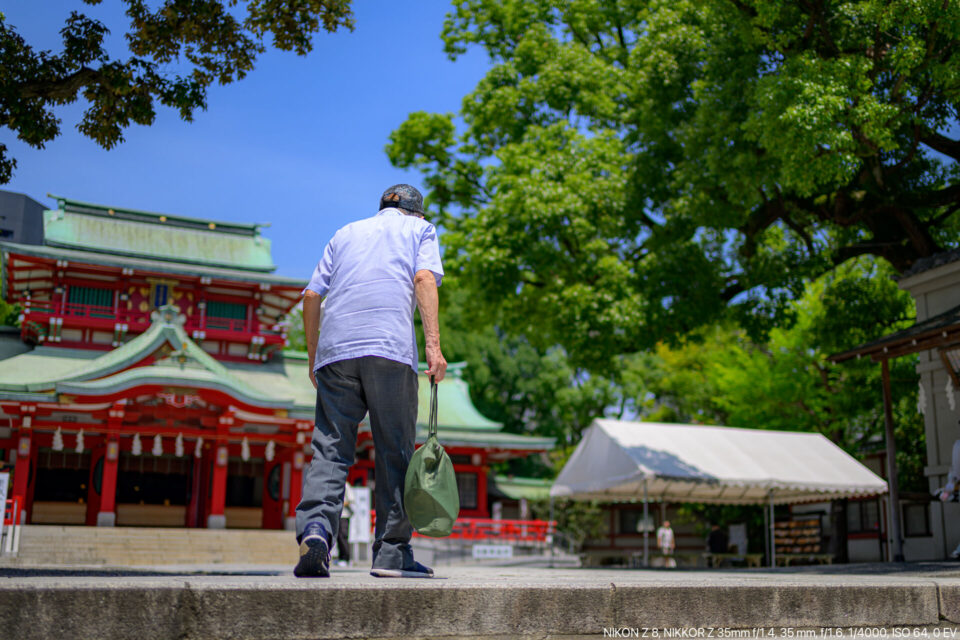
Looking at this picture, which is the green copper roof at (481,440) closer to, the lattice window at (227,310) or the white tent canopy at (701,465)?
the lattice window at (227,310)

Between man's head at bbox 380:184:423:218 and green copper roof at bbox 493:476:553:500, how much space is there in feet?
95.5

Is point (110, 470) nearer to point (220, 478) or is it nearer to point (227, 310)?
point (220, 478)

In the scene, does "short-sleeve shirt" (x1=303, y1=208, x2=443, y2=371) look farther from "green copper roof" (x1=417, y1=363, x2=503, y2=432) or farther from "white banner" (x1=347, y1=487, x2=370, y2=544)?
"green copper roof" (x1=417, y1=363, x2=503, y2=432)

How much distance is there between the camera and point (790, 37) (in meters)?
10.1

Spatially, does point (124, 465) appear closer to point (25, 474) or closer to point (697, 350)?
point (25, 474)

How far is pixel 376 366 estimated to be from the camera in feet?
12.0

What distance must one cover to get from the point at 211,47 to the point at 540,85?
9.45 meters

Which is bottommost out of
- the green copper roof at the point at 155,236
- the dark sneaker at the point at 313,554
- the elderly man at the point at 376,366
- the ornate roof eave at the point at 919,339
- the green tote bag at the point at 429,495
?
the dark sneaker at the point at 313,554

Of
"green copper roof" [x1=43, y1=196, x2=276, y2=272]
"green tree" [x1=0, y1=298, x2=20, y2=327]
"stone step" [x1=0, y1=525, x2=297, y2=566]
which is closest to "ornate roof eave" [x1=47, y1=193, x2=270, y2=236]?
"green copper roof" [x1=43, y1=196, x2=276, y2=272]

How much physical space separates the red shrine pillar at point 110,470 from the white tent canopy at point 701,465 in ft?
36.9

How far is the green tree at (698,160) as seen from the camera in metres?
9.39

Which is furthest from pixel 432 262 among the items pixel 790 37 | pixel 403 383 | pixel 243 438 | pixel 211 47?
pixel 243 438

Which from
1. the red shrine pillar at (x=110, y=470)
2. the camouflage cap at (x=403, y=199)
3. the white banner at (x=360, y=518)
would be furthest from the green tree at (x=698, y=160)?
the red shrine pillar at (x=110, y=470)

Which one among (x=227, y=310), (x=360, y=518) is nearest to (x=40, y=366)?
(x=227, y=310)
